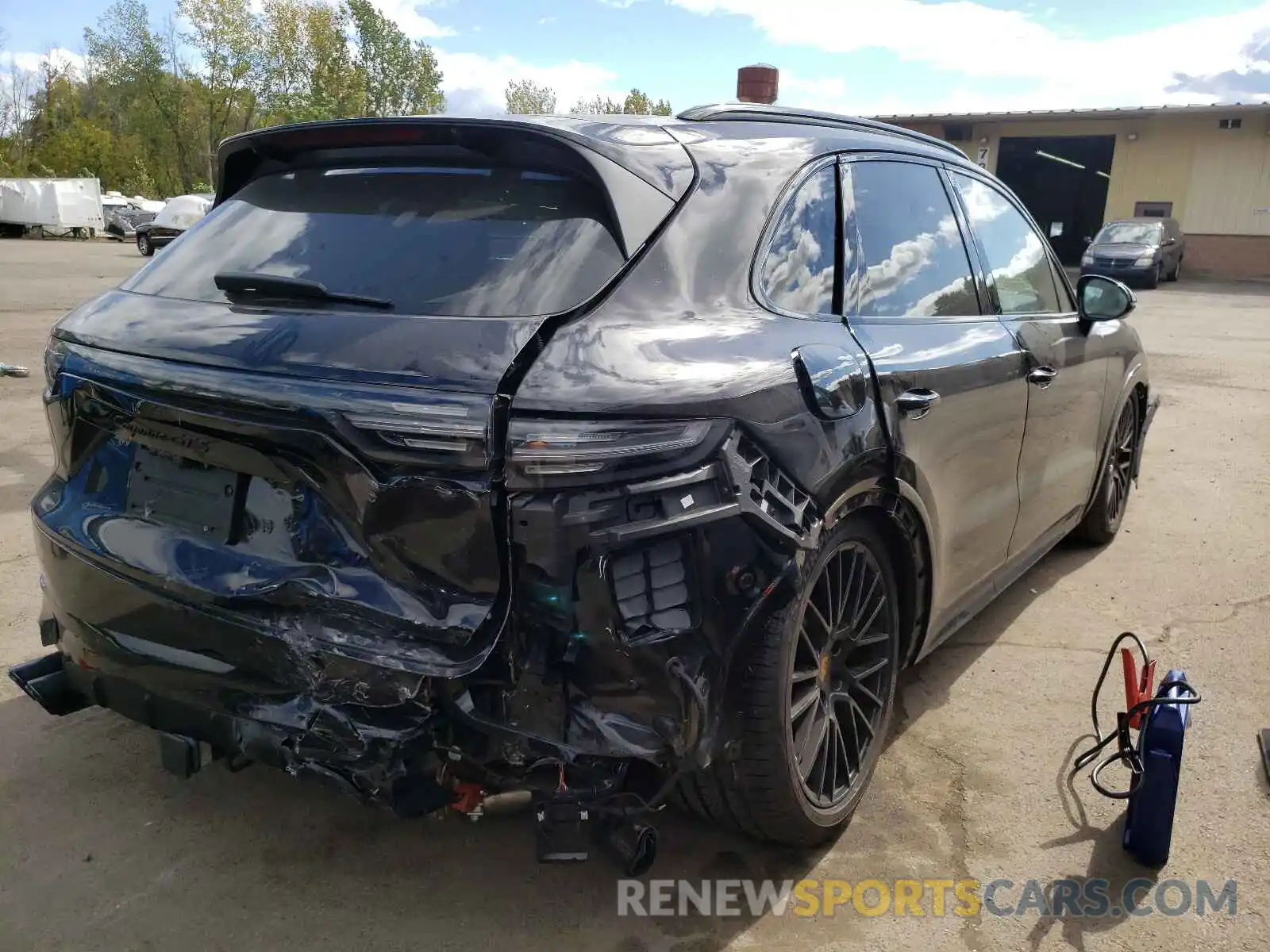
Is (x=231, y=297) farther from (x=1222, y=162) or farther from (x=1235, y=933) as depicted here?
(x=1222, y=162)

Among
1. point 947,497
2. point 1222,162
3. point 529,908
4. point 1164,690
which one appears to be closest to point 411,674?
point 529,908

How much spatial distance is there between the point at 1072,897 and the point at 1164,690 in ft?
2.04

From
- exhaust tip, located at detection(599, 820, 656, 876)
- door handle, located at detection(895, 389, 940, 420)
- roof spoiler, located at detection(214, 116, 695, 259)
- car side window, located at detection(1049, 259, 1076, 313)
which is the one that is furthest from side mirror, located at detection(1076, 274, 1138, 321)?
exhaust tip, located at detection(599, 820, 656, 876)

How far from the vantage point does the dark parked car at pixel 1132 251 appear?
2427cm

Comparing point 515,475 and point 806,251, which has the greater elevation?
point 806,251

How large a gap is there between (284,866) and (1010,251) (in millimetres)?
3291

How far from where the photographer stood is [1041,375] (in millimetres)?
3637

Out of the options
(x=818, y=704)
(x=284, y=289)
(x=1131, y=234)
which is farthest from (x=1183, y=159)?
(x=284, y=289)

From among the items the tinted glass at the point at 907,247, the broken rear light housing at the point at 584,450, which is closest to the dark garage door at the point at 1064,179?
the tinted glass at the point at 907,247

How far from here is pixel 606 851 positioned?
7.50 feet

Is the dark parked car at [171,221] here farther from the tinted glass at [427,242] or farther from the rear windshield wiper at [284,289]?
the rear windshield wiper at [284,289]

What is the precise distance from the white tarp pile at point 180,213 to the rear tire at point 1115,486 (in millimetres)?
27285

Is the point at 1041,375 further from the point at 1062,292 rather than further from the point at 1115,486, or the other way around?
the point at 1115,486

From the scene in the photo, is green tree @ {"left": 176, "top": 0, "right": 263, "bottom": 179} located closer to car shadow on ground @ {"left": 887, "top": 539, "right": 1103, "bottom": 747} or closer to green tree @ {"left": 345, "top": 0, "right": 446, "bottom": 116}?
green tree @ {"left": 345, "top": 0, "right": 446, "bottom": 116}
